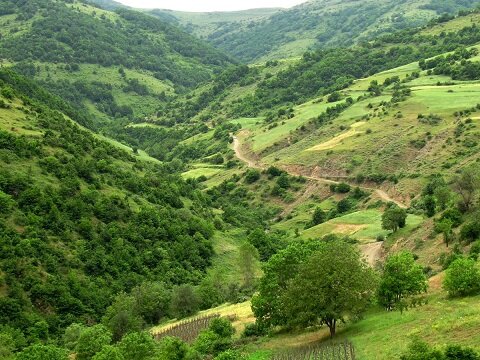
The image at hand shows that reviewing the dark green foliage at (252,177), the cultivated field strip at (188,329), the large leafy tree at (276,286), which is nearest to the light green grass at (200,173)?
the dark green foliage at (252,177)

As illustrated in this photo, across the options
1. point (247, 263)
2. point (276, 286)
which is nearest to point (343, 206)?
point (247, 263)

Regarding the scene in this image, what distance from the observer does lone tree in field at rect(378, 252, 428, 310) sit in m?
52.1

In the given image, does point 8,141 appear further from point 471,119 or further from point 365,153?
point 471,119

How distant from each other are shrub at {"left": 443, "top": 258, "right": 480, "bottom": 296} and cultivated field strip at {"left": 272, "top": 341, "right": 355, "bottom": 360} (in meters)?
10.0

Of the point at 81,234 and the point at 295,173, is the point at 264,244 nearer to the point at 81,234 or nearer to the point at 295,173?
the point at 81,234

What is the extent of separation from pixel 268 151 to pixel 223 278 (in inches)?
3305

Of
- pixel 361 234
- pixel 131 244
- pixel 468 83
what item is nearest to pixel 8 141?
pixel 131 244

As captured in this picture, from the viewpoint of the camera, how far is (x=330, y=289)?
49.5 metres

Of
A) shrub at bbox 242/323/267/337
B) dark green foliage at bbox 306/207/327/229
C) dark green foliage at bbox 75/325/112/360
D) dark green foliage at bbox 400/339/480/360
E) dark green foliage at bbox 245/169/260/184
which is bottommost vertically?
dark green foliage at bbox 306/207/327/229

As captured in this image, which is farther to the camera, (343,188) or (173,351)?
(343,188)

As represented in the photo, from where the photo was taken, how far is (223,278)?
93.6 metres

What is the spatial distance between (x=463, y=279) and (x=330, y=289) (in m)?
10.7

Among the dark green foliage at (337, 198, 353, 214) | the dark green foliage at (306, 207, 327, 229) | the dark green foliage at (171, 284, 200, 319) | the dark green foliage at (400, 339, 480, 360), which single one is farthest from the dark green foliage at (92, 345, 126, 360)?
the dark green foliage at (337, 198, 353, 214)

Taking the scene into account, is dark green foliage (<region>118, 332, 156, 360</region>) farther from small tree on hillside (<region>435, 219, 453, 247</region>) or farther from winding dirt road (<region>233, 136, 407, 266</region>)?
winding dirt road (<region>233, 136, 407, 266</region>)
